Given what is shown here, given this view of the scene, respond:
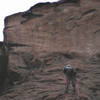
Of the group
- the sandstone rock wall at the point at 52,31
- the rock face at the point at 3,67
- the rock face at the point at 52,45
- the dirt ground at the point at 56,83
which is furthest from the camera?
the rock face at the point at 3,67

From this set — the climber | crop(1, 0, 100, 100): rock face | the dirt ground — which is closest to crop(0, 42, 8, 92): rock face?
crop(1, 0, 100, 100): rock face

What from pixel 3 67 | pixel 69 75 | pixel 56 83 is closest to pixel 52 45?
pixel 3 67

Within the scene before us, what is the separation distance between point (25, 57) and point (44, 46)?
1359mm

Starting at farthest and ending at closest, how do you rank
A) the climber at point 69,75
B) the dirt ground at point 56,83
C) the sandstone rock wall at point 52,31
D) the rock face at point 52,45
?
1. the sandstone rock wall at point 52,31
2. the rock face at point 52,45
3. the dirt ground at point 56,83
4. the climber at point 69,75

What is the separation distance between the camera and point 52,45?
2588cm

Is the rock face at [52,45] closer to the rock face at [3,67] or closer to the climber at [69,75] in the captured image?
the rock face at [3,67]

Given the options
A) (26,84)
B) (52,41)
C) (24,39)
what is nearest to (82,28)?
(52,41)

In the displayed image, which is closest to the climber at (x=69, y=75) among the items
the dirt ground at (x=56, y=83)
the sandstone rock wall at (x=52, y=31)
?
the dirt ground at (x=56, y=83)

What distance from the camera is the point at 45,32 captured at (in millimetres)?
26500

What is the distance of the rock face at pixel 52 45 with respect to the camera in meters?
23.2

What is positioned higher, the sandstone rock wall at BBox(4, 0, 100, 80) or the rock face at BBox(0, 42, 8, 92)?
the sandstone rock wall at BBox(4, 0, 100, 80)

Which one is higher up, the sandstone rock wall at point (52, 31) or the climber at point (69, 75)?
the sandstone rock wall at point (52, 31)

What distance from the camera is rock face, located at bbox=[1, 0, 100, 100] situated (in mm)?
23250

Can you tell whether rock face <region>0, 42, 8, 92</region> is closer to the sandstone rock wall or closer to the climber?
the sandstone rock wall
